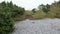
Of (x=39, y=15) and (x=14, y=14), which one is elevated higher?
(x=14, y=14)

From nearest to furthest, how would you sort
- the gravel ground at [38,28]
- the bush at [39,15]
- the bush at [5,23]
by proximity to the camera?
the bush at [5,23] → the gravel ground at [38,28] → the bush at [39,15]

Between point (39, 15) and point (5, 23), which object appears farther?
point (39, 15)

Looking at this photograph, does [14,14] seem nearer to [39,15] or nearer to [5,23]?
[39,15]

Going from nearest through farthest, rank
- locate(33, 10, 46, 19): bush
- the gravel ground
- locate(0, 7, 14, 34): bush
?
locate(0, 7, 14, 34): bush → the gravel ground → locate(33, 10, 46, 19): bush

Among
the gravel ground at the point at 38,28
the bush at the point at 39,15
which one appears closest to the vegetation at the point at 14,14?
the bush at the point at 39,15

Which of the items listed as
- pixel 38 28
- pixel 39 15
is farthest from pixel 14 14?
pixel 38 28

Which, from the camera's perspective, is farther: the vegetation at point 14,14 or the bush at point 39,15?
the bush at point 39,15

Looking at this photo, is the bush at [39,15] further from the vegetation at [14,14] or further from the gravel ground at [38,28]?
the gravel ground at [38,28]

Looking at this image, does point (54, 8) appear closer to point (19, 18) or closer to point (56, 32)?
point (19, 18)

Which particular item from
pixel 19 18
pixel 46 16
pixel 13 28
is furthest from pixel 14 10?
pixel 13 28

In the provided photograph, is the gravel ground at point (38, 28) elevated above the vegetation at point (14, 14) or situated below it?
below

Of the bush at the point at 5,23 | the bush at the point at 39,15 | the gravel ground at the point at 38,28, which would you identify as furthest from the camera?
the bush at the point at 39,15

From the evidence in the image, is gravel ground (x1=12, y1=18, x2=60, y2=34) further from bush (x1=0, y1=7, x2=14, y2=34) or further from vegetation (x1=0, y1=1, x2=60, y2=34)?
vegetation (x1=0, y1=1, x2=60, y2=34)

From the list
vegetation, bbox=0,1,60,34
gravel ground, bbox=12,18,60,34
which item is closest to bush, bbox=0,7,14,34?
vegetation, bbox=0,1,60,34
